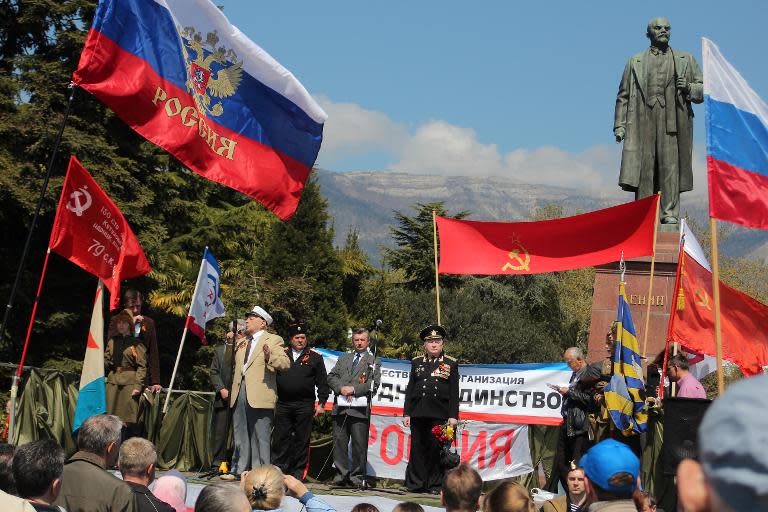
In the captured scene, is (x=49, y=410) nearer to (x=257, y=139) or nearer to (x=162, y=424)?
(x=162, y=424)

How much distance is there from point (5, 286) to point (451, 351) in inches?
998

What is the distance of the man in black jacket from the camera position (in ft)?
34.8

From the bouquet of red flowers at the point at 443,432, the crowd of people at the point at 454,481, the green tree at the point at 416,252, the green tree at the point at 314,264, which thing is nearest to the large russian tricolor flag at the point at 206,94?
the bouquet of red flowers at the point at 443,432

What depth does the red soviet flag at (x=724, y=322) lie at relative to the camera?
12.0 m

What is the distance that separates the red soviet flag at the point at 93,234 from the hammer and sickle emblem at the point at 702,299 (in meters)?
5.94

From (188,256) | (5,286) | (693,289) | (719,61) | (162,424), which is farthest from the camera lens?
(188,256)

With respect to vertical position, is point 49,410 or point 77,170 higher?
point 77,170

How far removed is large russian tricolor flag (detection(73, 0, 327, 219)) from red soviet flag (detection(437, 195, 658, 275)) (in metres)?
3.08

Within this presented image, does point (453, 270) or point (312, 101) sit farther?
point (453, 270)

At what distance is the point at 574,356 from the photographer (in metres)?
10.9

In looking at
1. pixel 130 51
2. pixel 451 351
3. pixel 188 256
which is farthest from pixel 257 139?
pixel 451 351

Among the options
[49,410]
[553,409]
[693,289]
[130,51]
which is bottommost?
[49,410]

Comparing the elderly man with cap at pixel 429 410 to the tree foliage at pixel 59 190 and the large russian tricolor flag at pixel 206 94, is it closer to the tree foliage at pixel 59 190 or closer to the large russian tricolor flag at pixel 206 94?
the large russian tricolor flag at pixel 206 94

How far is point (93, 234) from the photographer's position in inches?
448
